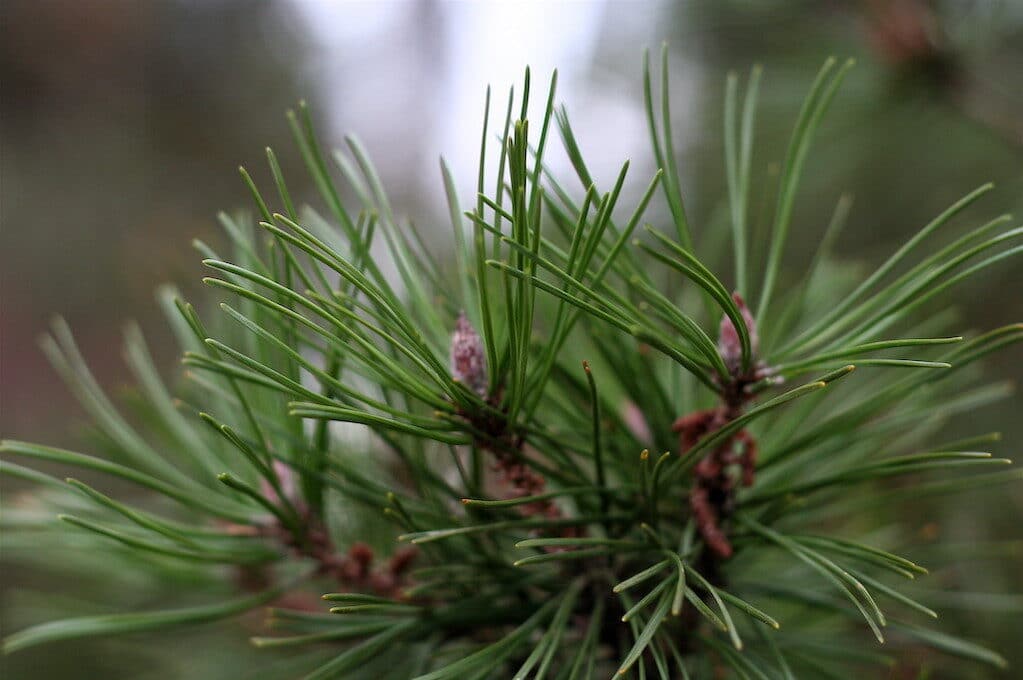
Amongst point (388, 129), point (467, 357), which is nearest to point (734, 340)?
point (467, 357)

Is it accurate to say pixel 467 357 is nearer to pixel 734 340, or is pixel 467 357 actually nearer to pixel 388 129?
pixel 734 340

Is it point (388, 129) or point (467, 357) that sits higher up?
point (388, 129)

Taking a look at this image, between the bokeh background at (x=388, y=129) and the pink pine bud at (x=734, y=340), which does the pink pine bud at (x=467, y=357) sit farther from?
the bokeh background at (x=388, y=129)

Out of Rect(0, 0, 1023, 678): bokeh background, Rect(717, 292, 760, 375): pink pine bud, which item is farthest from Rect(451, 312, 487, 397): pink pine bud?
Rect(0, 0, 1023, 678): bokeh background

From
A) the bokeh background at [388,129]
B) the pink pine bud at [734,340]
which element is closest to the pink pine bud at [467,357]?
the pink pine bud at [734,340]

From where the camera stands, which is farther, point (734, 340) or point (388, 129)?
point (388, 129)

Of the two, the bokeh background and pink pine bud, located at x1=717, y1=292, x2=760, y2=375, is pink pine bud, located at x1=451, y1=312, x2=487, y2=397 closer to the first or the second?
pink pine bud, located at x1=717, y1=292, x2=760, y2=375

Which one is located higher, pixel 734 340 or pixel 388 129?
pixel 388 129
